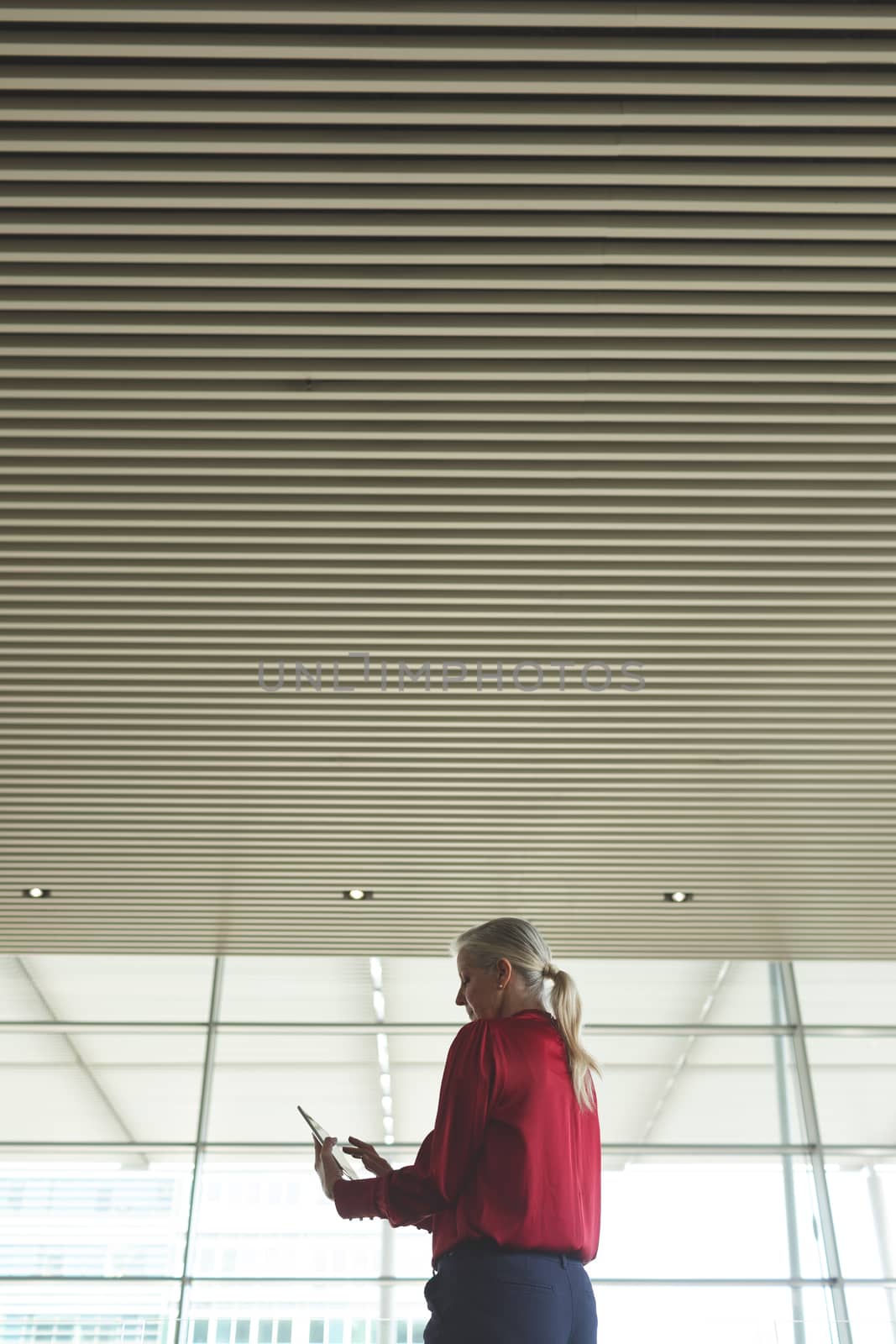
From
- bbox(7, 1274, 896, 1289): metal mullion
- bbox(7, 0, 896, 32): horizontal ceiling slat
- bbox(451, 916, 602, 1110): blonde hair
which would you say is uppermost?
bbox(7, 0, 896, 32): horizontal ceiling slat

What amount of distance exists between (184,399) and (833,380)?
1863mm

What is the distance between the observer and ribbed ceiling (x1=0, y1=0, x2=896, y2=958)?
280 centimetres

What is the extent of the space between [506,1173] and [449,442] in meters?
2.36

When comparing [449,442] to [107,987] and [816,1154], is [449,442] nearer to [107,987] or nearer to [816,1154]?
[107,987]

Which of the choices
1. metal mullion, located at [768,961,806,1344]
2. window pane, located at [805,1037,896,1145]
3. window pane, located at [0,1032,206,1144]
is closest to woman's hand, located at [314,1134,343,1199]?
window pane, located at [0,1032,206,1144]

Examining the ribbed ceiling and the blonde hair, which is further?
the ribbed ceiling

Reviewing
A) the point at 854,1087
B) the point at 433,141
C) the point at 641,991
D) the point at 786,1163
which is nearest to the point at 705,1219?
the point at 786,1163

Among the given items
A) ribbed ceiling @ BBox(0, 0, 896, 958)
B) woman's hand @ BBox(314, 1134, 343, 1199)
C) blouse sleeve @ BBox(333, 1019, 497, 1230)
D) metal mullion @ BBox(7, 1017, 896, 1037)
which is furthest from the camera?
metal mullion @ BBox(7, 1017, 896, 1037)

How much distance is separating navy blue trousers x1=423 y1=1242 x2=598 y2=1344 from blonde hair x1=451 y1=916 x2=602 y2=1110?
30cm

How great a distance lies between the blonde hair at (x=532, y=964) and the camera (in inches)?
85.7

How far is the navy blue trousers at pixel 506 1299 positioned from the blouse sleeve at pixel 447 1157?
90 mm

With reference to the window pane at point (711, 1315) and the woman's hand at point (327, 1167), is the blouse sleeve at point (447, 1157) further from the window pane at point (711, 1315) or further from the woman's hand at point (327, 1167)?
the window pane at point (711, 1315)

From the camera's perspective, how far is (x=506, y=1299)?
1858 millimetres

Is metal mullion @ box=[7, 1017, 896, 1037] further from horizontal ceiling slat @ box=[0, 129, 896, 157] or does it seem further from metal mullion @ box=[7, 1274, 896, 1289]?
horizontal ceiling slat @ box=[0, 129, 896, 157]
